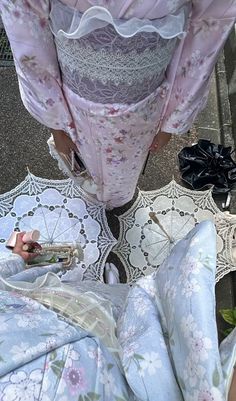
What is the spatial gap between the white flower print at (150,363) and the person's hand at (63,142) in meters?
1.21

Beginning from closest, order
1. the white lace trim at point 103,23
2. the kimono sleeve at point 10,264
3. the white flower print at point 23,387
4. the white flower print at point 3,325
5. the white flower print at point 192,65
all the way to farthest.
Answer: the white flower print at point 23,387, the white flower print at point 3,325, the white lace trim at point 103,23, the white flower print at point 192,65, the kimono sleeve at point 10,264

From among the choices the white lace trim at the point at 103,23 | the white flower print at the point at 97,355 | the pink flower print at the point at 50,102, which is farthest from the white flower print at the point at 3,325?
the pink flower print at the point at 50,102

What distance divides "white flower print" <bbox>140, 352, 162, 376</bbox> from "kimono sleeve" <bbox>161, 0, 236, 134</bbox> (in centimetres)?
97

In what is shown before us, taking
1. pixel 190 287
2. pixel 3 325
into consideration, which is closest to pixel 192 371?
pixel 190 287

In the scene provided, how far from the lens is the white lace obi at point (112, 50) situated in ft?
4.75

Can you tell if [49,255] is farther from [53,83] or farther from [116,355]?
[116,355]

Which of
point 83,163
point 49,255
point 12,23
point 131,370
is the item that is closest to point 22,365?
point 131,370

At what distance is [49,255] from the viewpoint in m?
2.31

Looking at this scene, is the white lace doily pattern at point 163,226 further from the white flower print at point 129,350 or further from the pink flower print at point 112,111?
the white flower print at point 129,350

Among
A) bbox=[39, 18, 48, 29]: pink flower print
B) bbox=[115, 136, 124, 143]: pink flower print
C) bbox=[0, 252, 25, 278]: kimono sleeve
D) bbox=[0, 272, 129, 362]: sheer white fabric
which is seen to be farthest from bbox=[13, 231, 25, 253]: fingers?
bbox=[39, 18, 48, 29]: pink flower print

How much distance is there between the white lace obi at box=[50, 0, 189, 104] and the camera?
1.45 meters

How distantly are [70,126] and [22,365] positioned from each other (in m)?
1.13

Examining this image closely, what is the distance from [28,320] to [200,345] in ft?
1.36

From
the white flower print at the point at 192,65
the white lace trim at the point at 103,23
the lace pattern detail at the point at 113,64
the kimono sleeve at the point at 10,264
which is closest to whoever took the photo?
the white lace trim at the point at 103,23
